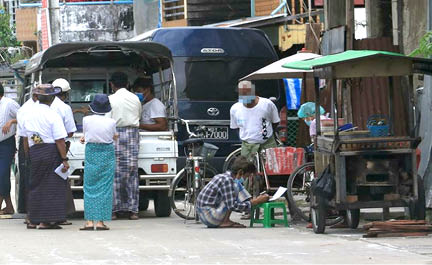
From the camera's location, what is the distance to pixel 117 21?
4541 centimetres

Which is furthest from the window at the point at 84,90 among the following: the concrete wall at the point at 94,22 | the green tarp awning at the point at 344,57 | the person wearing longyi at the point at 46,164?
the concrete wall at the point at 94,22

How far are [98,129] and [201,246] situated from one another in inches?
127

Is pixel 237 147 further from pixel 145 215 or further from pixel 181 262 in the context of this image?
pixel 181 262

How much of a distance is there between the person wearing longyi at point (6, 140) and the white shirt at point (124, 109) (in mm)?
1635

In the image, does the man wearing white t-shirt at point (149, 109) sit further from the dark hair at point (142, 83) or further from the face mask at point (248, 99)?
the face mask at point (248, 99)

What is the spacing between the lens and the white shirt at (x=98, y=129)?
14875 millimetres

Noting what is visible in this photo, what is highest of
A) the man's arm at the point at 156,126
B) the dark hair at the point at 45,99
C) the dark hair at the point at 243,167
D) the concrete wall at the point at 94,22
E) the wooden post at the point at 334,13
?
the concrete wall at the point at 94,22

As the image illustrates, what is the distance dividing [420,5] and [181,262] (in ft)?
29.6

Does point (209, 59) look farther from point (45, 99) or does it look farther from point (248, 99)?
point (45, 99)

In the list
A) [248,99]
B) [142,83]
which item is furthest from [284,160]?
[142,83]

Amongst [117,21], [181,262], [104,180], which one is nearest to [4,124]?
[104,180]

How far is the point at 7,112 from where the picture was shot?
1730cm

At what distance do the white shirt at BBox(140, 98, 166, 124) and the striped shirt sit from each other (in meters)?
2.77

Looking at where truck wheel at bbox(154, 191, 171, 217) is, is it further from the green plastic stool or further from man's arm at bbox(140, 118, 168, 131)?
the green plastic stool
